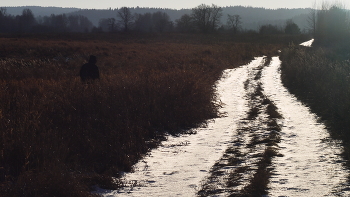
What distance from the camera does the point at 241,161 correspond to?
6.18m

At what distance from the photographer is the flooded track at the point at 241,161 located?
491cm

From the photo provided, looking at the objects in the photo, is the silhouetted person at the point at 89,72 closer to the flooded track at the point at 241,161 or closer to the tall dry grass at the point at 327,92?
the flooded track at the point at 241,161

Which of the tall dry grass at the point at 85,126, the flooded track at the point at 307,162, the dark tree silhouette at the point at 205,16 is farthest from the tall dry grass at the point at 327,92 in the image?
the dark tree silhouette at the point at 205,16

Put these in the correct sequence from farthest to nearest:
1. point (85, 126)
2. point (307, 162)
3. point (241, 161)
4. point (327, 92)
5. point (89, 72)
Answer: point (327, 92)
point (89, 72)
point (85, 126)
point (241, 161)
point (307, 162)

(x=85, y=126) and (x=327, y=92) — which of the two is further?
(x=327, y=92)

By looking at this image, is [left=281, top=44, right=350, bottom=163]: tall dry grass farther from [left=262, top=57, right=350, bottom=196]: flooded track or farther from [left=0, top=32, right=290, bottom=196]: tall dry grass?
[left=0, top=32, right=290, bottom=196]: tall dry grass

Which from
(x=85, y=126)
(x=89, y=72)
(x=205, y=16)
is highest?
(x=205, y=16)

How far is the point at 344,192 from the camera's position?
4.52 m

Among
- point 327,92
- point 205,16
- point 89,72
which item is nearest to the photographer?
point 89,72

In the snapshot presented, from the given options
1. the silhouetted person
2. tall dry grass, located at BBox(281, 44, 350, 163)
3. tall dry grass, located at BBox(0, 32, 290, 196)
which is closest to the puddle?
tall dry grass, located at BBox(0, 32, 290, 196)

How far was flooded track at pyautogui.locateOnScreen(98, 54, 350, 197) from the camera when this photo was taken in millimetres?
4910

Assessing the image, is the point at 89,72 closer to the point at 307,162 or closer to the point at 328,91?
the point at 307,162

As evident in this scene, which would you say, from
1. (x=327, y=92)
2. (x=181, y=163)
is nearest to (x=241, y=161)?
(x=181, y=163)

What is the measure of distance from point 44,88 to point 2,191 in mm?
6111
